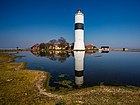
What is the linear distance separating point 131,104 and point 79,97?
3.93 metres

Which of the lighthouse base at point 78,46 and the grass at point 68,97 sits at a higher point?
the lighthouse base at point 78,46

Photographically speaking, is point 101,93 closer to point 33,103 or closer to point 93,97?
point 93,97

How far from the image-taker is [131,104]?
1059cm

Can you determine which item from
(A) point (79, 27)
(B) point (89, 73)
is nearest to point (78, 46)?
(A) point (79, 27)

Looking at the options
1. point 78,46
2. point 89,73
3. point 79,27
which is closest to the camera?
point 89,73

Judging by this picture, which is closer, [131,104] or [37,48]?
[131,104]

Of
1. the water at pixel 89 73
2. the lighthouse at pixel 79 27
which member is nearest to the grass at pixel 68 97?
the water at pixel 89 73

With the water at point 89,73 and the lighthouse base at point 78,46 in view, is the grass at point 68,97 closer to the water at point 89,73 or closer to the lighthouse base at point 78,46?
the water at point 89,73

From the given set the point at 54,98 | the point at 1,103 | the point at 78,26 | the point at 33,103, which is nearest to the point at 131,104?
the point at 54,98

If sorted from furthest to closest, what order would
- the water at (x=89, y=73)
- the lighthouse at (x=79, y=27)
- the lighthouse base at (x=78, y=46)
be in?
the lighthouse base at (x=78, y=46) → the lighthouse at (x=79, y=27) → the water at (x=89, y=73)

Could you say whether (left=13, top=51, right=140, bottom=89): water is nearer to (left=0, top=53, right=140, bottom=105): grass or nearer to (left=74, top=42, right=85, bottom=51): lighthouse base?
(left=0, top=53, right=140, bottom=105): grass

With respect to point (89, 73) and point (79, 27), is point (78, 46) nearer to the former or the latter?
point (79, 27)

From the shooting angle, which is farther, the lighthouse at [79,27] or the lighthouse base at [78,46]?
the lighthouse base at [78,46]

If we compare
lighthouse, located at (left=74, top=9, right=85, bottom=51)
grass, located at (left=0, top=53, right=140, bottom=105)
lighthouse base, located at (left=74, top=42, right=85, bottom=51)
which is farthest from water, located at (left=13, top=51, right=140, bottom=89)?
lighthouse base, located at (left=74, top=42, right=85, bottom=51)
